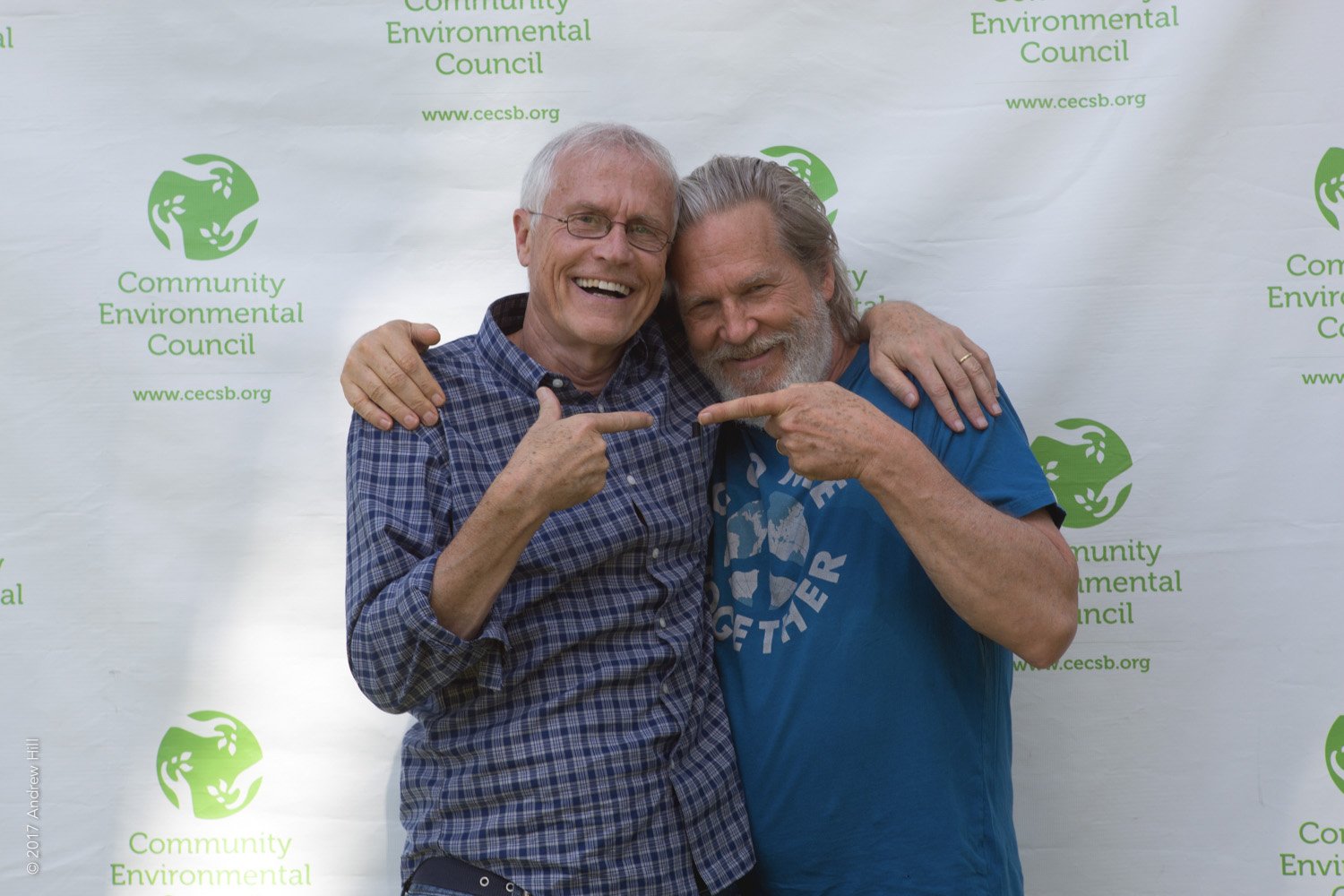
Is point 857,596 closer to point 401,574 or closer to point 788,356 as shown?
point 788,356

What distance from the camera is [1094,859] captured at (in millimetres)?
2299

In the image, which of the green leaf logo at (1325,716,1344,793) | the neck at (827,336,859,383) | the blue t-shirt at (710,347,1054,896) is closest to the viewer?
the blue t-shirt at (710,347,1054,896)

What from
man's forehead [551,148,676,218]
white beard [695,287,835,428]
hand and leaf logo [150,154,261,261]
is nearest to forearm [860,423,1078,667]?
white beard [695,287,835,428]

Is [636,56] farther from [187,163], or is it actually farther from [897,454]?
[897,454]

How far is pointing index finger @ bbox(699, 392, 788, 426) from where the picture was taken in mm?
1668

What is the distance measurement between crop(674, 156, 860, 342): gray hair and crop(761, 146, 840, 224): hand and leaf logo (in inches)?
11.8

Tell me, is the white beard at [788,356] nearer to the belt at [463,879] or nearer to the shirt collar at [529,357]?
the shirt collar at [529,357]

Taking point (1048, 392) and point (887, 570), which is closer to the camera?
point (887, 570)

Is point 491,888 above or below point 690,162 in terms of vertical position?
below

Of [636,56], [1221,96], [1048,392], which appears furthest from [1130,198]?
[636,56]

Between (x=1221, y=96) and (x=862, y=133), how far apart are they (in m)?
0.74

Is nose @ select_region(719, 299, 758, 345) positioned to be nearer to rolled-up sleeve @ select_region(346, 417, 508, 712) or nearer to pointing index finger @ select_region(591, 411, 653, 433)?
pointing index finger @ select_region(591, 411, 653, 433)

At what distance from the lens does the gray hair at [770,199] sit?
1977 millimetres

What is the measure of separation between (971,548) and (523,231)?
94cm
